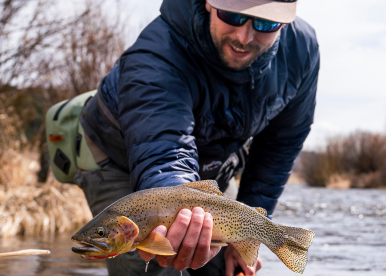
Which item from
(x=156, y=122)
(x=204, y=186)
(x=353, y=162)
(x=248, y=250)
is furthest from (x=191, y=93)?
(x=353, y=162)

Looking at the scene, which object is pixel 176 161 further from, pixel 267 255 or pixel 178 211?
pixel 267 255

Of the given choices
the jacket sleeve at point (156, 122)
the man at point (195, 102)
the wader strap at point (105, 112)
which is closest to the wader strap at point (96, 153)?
the man at point (195, 102)

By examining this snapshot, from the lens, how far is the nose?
106 inches

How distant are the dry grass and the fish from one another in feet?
18.6

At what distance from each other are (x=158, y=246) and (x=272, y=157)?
91.3 inches

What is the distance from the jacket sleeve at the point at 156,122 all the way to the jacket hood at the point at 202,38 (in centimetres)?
23

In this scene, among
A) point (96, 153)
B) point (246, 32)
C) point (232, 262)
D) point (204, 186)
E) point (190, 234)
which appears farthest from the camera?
point (232, 262)

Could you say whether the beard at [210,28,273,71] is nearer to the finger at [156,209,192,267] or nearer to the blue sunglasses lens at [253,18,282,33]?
the blue sunglasses lens at [253,18,282,33]

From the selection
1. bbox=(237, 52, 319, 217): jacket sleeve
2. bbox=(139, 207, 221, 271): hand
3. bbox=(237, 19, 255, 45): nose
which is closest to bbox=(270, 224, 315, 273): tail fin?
bbox=(139, 207, 221, 271): hand

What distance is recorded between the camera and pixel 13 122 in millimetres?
9711

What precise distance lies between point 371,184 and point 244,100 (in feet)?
76.4

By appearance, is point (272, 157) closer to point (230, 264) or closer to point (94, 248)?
point (230, 264)

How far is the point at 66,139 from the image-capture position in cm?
371

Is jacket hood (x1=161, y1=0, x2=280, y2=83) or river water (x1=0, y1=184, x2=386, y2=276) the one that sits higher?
jacket hood (x1=161, y1=0, x2=280, y2=83)
